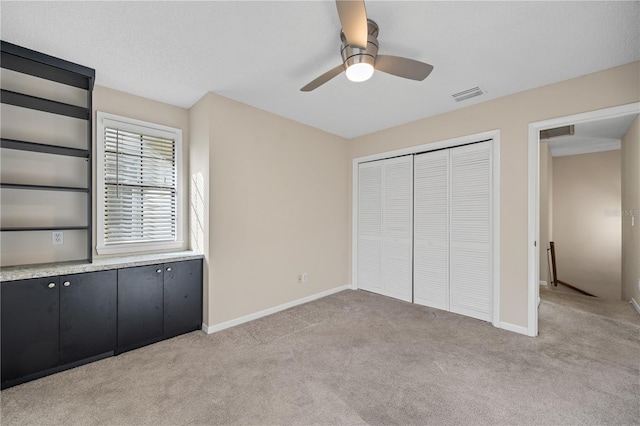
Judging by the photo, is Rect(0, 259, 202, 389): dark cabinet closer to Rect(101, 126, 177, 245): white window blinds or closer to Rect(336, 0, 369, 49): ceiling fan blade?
Rect(101, 126, 177, 245): white window blinds

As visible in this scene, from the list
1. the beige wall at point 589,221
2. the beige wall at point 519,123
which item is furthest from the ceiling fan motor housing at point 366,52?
the beige wall at point 589,221

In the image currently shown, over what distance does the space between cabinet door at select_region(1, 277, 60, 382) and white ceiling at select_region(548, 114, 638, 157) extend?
561cm

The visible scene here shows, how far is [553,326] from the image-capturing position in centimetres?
306

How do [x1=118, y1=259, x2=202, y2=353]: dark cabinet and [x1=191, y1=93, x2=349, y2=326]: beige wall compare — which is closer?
[x1=118, y1=259, x2=202, y2=353]: dark cabinet

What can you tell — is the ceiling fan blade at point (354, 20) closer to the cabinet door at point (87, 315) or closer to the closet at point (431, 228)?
the closet at point (431, 228)

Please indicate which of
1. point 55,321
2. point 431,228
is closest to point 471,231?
point 431,228

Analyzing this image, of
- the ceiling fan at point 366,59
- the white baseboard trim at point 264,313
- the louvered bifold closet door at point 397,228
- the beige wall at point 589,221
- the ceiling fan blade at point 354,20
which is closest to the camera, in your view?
the ceiling fan blade at point 354,20

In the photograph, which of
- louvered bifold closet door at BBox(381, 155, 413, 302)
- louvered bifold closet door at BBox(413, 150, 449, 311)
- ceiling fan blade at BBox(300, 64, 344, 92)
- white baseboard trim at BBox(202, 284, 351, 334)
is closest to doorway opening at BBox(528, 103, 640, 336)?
louvered bifold closet door at BBox(413, 150, 449, 311)

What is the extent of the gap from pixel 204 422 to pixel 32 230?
85.2 inches

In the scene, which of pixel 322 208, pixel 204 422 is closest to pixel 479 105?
pixel 322 208

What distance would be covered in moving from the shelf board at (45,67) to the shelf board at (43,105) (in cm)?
24

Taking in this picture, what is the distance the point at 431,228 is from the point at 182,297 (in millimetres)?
3138

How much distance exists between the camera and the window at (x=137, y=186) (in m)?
2.88

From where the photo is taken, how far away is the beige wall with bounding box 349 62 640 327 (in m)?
2.51
